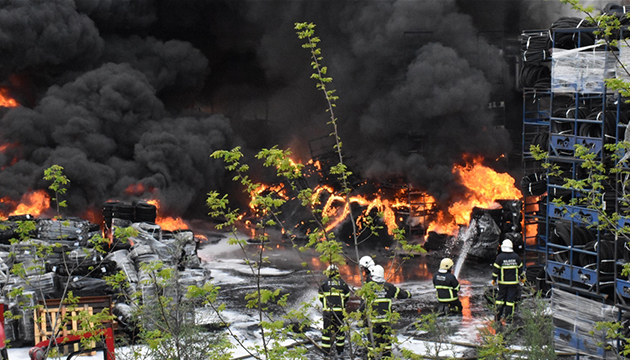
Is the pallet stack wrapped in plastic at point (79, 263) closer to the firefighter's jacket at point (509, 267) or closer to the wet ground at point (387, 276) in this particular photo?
the wet ground at point (387, 276)

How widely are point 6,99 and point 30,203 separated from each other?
153 inches

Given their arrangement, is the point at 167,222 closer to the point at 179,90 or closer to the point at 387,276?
the point at 179,90

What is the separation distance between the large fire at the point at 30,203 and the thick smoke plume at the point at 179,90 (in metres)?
0.14

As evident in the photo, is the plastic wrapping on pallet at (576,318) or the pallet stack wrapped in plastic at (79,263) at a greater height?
the pallet stack wrapped in plastic at (79,263)

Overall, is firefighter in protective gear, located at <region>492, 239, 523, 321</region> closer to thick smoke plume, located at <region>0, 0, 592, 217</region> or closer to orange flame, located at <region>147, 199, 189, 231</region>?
thick smoke plume, located at <region>0, 0, 592, 217</region>

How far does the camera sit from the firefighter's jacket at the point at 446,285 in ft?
29.8

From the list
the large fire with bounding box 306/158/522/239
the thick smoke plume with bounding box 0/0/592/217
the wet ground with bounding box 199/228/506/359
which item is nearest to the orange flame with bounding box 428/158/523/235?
the large fire with bounding box 306/158/522/239

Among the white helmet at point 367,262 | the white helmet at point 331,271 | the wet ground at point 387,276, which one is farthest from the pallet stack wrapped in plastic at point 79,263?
the white helmet at point 331,271

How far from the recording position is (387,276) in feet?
36.1

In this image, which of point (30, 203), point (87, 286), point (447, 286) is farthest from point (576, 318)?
point (30, 203)

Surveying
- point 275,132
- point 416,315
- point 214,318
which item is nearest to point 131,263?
point 214,318

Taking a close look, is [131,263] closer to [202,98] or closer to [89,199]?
[89,199]

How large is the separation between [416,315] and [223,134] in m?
10.2

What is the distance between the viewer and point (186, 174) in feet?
56.5
